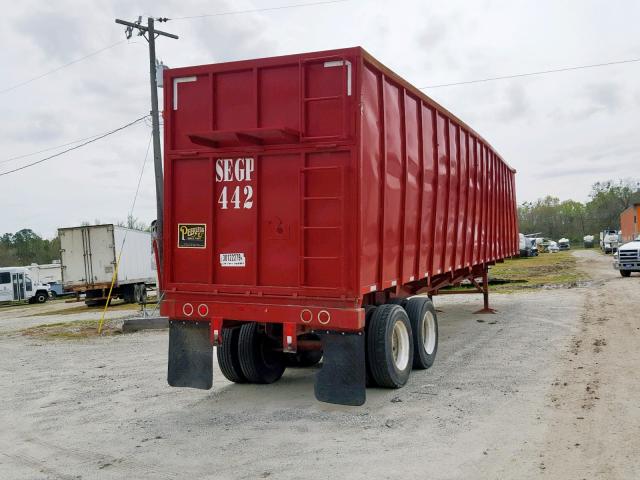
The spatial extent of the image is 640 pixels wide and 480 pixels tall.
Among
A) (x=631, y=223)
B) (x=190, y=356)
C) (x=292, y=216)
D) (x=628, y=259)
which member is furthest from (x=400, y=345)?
(x=631, y=223)

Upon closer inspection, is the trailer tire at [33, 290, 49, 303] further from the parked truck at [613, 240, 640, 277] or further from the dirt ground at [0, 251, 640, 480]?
the parked truck at [613, 240, 640, 277]

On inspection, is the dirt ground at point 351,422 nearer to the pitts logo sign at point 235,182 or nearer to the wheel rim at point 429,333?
the wheel rim at point 429,333

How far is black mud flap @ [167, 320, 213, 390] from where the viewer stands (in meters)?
6.79

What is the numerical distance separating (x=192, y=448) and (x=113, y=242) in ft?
71.9

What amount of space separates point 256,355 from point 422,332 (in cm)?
236

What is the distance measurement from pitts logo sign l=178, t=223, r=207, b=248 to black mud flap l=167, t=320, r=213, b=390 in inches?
36.1

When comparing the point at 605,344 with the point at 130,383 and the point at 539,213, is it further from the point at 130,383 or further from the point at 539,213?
the point at 539,213

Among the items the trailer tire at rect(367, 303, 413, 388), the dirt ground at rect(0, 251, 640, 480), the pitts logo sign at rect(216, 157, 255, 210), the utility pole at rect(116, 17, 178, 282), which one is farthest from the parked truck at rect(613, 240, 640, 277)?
the pitts logo sign at rect(216, 157, 255, 210)

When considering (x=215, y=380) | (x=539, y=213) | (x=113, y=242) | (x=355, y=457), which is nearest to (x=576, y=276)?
(x=113, y=242)

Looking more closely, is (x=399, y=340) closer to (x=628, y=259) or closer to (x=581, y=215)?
(x=628, y=259)

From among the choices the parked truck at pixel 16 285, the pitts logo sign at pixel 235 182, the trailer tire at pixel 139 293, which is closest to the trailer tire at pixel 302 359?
the pitts logo sign at pixel 235 182

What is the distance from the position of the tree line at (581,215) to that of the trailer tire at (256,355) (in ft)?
292

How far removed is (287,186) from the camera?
251 inches

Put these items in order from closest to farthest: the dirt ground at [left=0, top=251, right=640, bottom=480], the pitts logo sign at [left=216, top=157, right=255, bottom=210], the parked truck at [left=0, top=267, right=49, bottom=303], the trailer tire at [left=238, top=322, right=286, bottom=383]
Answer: the dirt ground at [left=0, top=251, right=640, bottom=480], the pitts logo sign at [left=216, top=157, right=255, bottom=210], the trailer tire at [left=238, top=322, right=286, bottom=383], the parked truck at [left=0, top=267, right=49, bottom=303]
